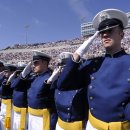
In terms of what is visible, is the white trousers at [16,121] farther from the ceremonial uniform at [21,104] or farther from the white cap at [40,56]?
the white cap at [40,56]

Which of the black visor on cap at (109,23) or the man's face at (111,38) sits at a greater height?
the black visor on cap at (109,23)

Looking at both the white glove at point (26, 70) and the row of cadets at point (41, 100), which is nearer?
the row of cadets at point (41, 100)

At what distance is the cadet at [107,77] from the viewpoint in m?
3.07

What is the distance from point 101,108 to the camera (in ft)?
10.3

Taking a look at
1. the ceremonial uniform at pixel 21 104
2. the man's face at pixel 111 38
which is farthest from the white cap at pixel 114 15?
the ceremonial uniform at pixel 21 104

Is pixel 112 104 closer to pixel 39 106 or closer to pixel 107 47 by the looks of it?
pixel 107 47

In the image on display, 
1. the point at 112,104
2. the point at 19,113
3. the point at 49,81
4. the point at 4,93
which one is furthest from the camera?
the point at 4,93

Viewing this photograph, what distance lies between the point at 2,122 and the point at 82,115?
12.7 feet

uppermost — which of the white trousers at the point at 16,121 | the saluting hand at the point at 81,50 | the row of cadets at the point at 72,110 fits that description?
the saluting hand at the point at 81,50

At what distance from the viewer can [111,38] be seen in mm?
3203

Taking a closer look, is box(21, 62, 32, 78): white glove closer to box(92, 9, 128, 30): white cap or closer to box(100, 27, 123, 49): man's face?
box(92, 9, 128, 30): white cap

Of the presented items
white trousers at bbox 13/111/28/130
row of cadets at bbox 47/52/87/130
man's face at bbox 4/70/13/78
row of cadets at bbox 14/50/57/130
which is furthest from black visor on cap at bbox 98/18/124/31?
man's face at bbox 4/70/13/78

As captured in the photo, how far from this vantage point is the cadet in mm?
3074

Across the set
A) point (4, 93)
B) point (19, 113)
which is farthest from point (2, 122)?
point (19, 113)
